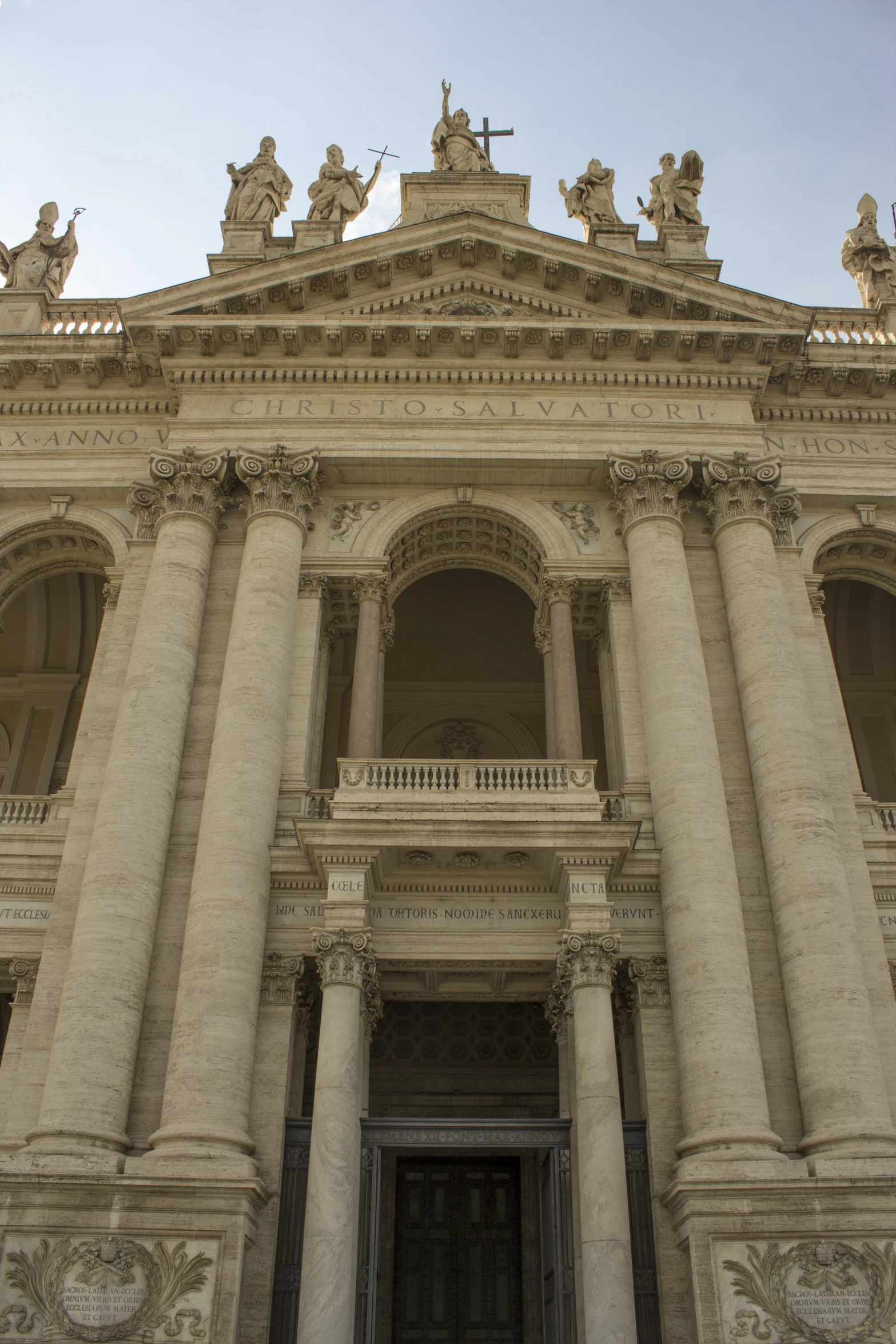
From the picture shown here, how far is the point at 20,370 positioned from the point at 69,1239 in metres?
15.1

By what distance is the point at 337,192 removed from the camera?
76.2ft

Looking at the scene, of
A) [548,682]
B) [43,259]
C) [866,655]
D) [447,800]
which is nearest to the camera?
[447,800]

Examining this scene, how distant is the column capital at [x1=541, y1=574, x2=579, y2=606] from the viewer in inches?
741

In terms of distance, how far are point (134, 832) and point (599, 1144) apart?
7451 mm

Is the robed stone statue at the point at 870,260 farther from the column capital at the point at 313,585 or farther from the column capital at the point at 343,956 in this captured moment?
the column capital at the point at 343,956

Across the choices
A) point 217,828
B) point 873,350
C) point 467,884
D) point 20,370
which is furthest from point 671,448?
point 20,370

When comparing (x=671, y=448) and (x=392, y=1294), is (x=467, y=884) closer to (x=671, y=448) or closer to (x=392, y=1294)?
(x=392, y=1294)

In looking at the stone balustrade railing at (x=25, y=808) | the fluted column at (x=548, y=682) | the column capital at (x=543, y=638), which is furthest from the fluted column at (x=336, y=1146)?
the column capital at (x=543, y=638)

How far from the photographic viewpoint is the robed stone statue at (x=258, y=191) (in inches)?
903

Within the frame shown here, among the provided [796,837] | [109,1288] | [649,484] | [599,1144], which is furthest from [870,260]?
[109,1288]

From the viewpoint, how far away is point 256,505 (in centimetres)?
1872

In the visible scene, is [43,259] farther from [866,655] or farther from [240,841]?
[866,655]

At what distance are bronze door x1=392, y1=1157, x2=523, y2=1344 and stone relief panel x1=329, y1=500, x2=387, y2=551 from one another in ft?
35.4

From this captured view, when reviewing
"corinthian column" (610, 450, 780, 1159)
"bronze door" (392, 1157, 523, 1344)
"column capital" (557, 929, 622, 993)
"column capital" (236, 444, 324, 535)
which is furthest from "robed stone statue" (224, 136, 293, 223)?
"bronze door" (392, 1157, 523, 1344)
